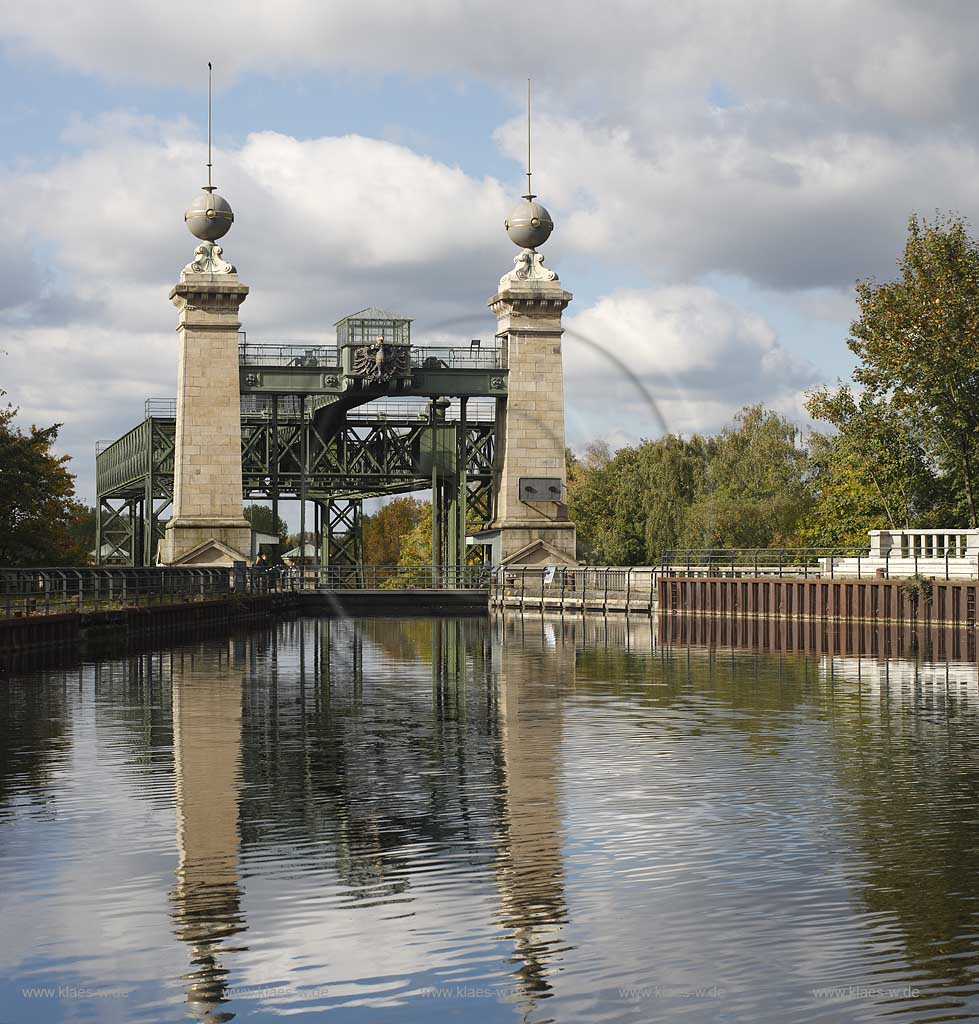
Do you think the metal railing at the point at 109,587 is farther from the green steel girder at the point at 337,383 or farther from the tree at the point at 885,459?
the tree at the point at 885,459

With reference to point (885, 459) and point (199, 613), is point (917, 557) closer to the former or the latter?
point (885, 459)

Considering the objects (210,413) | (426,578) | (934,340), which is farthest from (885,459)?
(210,413)

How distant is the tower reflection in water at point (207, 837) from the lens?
12.3 metres

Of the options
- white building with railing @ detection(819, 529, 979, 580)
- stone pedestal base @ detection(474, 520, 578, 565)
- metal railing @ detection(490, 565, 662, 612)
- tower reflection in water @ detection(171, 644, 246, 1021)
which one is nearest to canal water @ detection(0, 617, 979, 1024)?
tower reflection in water @ detection(171, 644, 246, 1021)

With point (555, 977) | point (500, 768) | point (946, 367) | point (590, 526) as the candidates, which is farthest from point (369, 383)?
point (555, 977)

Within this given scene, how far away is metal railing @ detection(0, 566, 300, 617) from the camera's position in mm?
48469

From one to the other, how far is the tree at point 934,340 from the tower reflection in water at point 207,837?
4713 centimetres

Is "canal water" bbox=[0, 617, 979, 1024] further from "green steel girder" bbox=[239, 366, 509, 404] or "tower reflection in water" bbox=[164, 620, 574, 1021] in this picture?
"green steel girder" bbox=[239, 366, 509, 404]

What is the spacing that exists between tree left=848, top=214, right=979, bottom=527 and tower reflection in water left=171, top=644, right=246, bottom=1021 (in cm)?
4713

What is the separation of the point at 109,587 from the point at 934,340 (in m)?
37.8

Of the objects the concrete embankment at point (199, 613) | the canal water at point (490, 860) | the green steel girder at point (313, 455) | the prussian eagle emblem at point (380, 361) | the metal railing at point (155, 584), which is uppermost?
the prussian eagle emblem at point (380, 361)

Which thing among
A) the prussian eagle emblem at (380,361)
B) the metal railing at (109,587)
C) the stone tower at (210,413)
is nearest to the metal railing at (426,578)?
the stone tower at (210,413)

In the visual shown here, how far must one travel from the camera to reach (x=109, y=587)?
56625mm

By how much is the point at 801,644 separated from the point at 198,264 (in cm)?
4301
